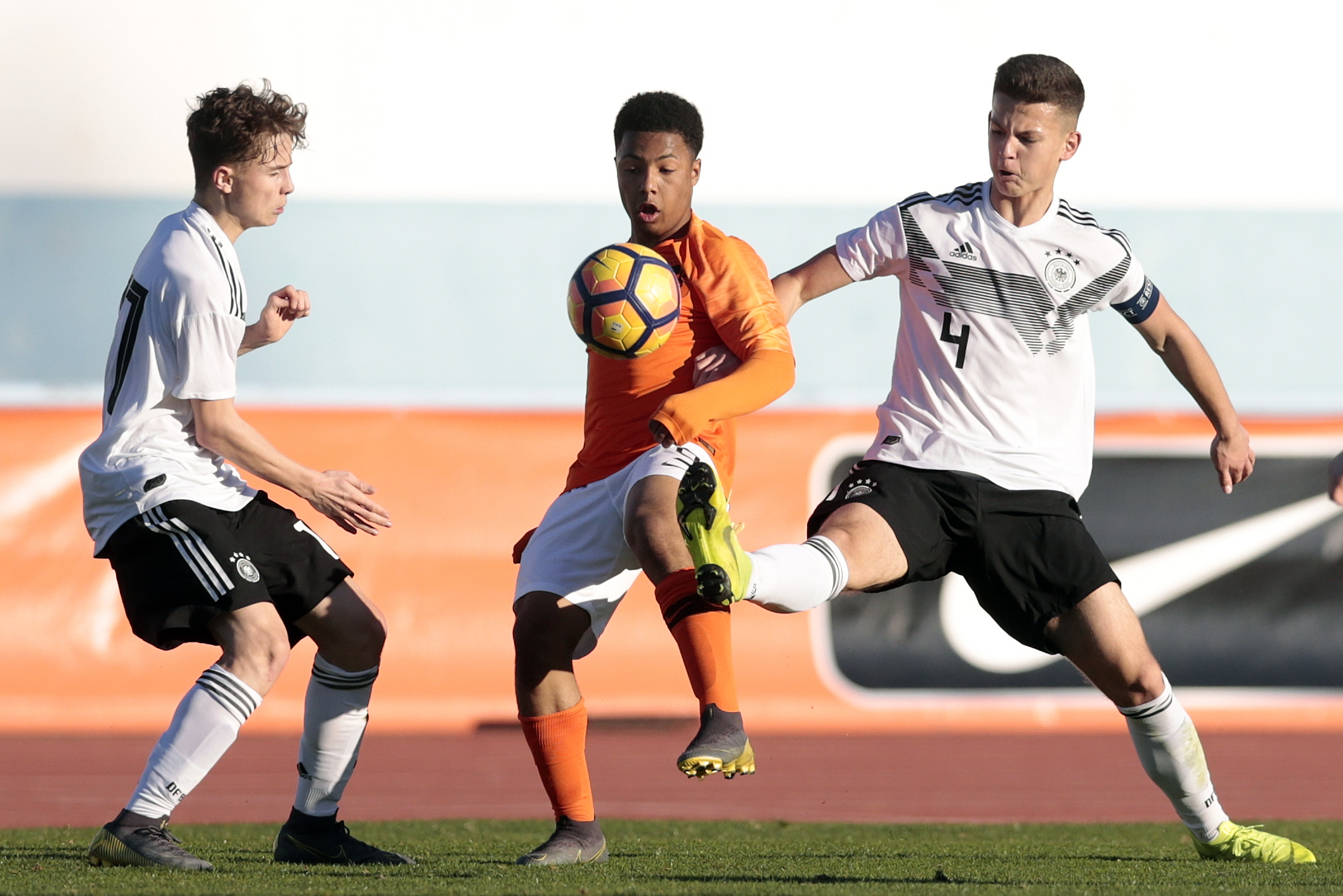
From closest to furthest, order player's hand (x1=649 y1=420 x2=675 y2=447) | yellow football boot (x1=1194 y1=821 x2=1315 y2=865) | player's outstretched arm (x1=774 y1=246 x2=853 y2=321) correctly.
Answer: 1. player's hand (x1=649 y1=420 x2=675 y2=447)
2. player's outstretched arm (x1=774 y1=246 x2=853 y2=321)
3. yellow football boot (x1=1194 y1=821 x2=1315 y2=865)

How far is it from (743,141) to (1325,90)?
459 centimetres

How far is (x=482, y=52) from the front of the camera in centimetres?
1236

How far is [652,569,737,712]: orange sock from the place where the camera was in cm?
441

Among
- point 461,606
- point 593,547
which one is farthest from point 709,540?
point 461,606

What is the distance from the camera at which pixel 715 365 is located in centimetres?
479

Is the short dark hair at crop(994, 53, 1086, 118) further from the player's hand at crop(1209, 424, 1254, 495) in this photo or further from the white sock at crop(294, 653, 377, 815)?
the white sock at crop(294, 653, 377, 815)

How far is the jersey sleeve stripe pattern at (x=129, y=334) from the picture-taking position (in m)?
4.74

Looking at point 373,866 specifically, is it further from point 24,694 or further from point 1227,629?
point 1227,629

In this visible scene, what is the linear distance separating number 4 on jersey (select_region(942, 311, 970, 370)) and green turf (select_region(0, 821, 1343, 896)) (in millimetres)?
1510

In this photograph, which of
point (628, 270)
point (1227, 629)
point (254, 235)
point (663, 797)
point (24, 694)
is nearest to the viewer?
point (628, 270)

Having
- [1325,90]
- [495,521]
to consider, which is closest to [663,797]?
[495,521]

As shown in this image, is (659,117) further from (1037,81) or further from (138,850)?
(138,850)

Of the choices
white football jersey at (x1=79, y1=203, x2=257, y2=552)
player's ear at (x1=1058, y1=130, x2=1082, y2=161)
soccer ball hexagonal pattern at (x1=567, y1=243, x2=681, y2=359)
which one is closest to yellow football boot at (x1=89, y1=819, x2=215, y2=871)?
white football jersey at (x1=79, y1=203, x2=257, y2=552)

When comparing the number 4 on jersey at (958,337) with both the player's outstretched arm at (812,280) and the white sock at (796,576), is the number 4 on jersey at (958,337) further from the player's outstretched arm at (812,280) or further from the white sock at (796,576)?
the white sock at (796,576)
